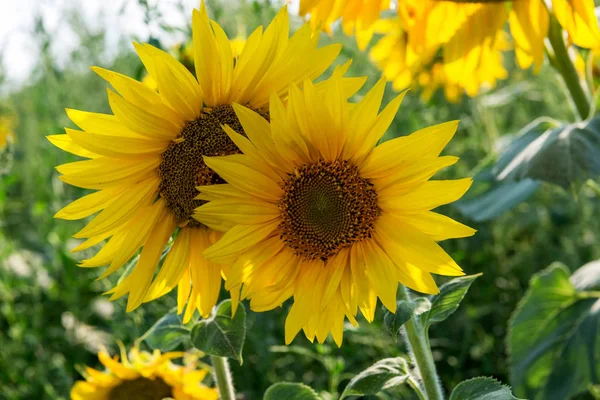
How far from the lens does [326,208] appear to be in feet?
4.07

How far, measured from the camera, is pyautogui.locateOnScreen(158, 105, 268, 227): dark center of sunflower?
1224mm

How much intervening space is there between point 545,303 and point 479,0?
0.78 m

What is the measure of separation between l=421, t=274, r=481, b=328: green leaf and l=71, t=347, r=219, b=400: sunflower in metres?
0.56

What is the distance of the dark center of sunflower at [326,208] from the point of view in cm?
121

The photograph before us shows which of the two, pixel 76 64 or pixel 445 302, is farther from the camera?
pixel 76 64

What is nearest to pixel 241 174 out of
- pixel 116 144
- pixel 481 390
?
pixel 116 144

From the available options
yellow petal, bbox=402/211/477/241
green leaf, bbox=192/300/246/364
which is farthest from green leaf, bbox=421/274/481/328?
green leaf, bbox=192/300/246/364

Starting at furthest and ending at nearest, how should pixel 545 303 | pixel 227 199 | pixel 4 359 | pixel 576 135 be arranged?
pixel 4 359 → pixel 545 303 → pixel 576 135 → pixel 227 199

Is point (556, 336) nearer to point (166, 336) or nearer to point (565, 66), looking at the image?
point (565, 66)

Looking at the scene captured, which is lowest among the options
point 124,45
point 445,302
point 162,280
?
point 445,302

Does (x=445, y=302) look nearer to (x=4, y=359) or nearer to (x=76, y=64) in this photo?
(x=4, y=359)

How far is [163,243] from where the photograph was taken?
1.28m

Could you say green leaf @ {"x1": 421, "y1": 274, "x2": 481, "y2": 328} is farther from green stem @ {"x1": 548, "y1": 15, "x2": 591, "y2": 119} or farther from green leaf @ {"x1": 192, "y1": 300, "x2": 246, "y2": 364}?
green stem @ {"x1": 548, "y1": 15, "x2": 591, "y2": 119}

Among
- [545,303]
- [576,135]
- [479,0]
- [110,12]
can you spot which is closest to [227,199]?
[576,135]
